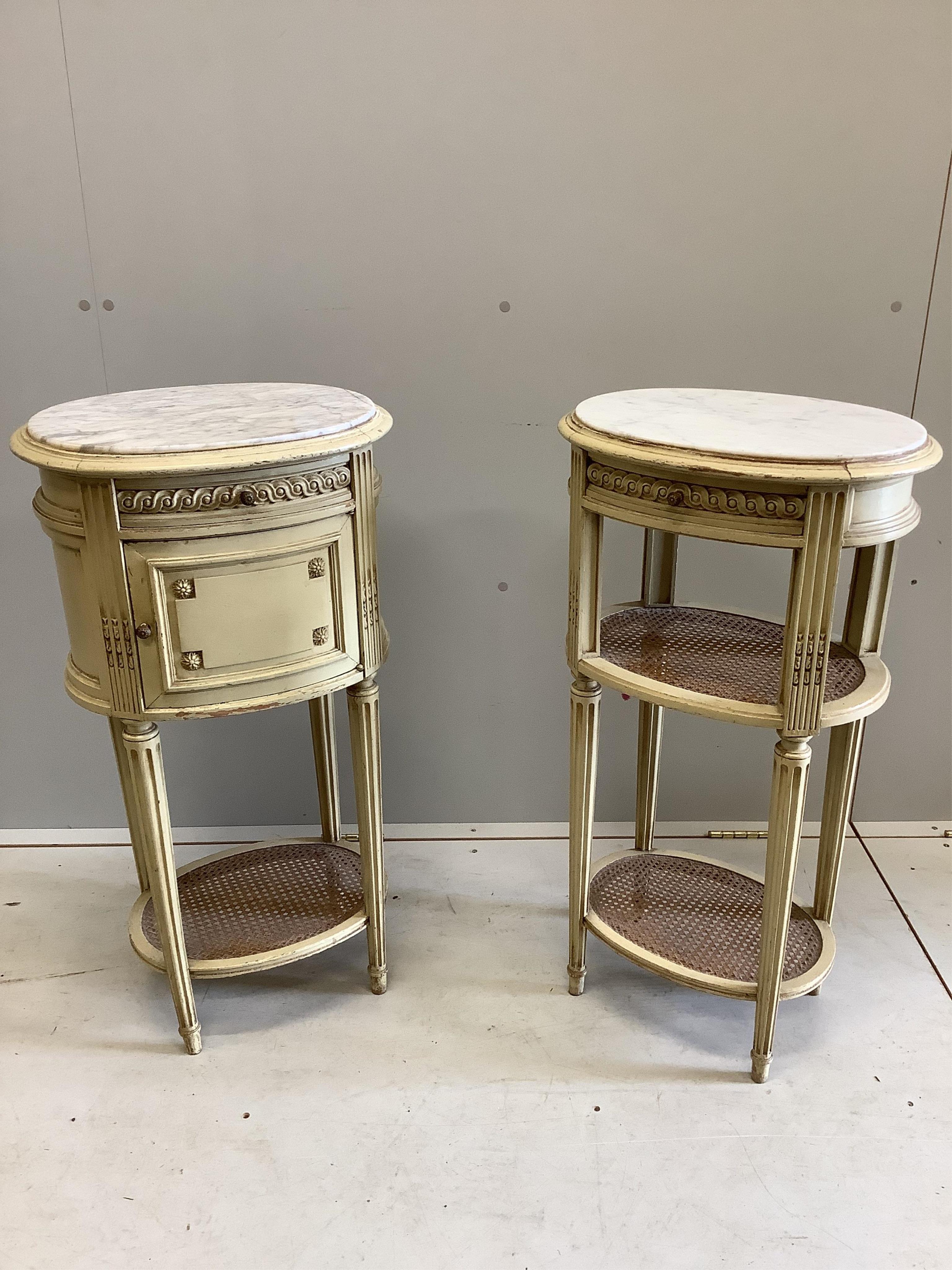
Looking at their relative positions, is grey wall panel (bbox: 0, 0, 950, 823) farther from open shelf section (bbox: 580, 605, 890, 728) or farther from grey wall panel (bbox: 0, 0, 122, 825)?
open shelf section (bbox: 580, 605, 890, 728)

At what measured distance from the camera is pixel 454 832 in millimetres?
2723

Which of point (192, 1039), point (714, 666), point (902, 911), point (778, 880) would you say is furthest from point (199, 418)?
point (902, 911)

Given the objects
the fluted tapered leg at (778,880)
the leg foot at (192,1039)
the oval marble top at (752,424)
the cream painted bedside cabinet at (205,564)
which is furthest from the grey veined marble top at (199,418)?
the leg foot at (192,1039)

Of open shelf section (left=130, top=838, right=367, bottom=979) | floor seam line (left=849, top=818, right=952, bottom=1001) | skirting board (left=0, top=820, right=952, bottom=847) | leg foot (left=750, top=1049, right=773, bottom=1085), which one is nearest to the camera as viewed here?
leg foot (left=750, top=1049, right=773, bottom=1085)

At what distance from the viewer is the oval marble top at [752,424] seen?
5.24ft

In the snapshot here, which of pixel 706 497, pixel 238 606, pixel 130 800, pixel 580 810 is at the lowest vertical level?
pixel 130 800

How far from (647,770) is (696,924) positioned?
38 centimetres

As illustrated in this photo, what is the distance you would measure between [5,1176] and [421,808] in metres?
1.26

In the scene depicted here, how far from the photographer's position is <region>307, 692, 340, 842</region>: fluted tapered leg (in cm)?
239

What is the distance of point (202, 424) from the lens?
174cm

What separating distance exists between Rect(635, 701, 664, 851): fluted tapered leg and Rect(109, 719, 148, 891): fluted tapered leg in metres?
1.14

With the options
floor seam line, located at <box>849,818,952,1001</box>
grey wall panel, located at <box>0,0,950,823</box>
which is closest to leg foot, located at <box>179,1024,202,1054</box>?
grey wall panel, located at <box>0,0,950,823</box>

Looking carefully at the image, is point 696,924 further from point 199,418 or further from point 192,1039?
point 199,418

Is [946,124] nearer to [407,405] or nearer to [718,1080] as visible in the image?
[407,405]
